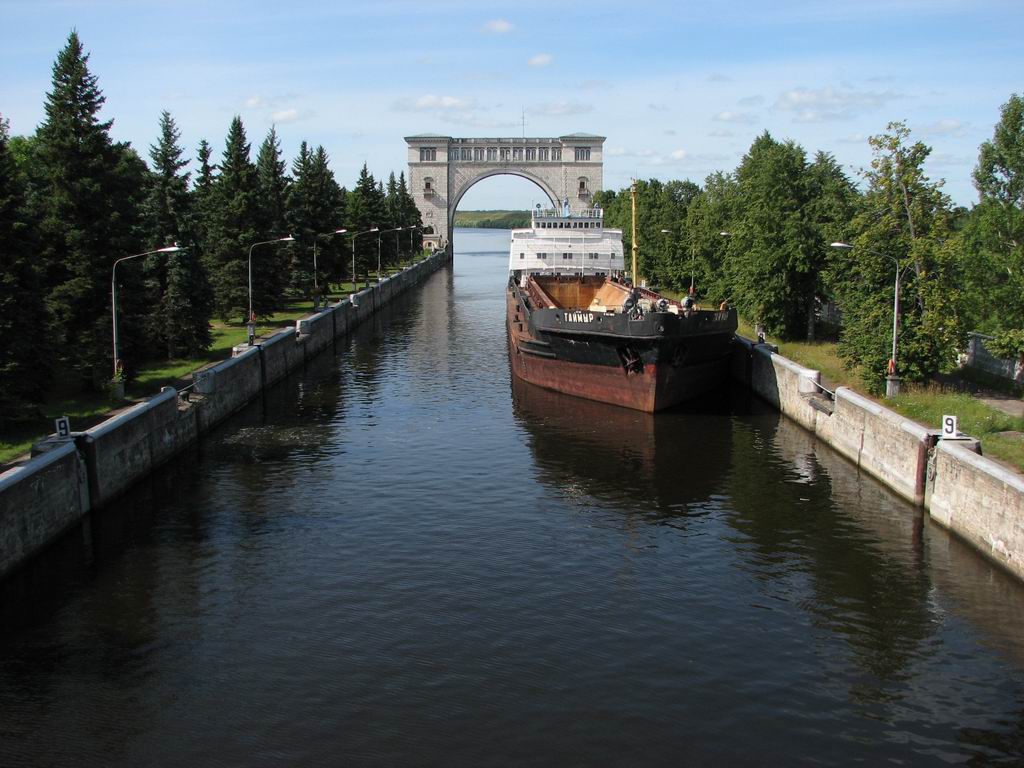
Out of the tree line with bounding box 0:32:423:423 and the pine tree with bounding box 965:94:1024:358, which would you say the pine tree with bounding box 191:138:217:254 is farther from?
the pine tree with bounding box 965:94:1024:358

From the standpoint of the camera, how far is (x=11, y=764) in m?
12.8

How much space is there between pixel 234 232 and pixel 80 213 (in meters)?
21.3

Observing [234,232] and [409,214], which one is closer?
[234,232]

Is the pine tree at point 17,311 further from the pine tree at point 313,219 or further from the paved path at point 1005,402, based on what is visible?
the pine tree at point 313,219

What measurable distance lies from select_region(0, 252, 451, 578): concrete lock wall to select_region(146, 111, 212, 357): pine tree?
3189 mm

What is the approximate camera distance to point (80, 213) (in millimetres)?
33281

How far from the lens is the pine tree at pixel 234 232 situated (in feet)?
176

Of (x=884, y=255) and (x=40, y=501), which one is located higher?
(x=884, y=255)

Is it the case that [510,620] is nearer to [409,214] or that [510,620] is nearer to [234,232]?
[234,232]

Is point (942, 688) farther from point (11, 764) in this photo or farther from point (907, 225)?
point (907, 225)

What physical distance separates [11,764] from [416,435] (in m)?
19.4

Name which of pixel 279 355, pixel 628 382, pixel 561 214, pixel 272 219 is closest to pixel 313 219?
pixel 272 219

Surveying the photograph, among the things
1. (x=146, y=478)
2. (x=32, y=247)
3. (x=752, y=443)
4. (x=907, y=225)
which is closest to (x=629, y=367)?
(x=752, y=443)

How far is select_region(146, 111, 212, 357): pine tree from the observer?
40625 millimetres
